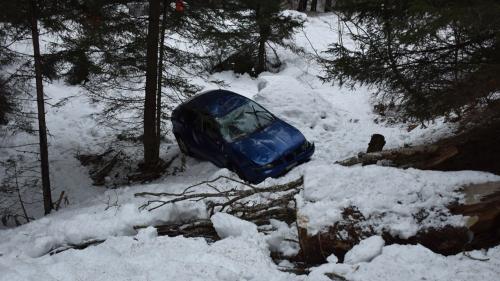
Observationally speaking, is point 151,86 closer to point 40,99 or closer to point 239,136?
point 40,99

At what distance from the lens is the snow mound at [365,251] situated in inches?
136

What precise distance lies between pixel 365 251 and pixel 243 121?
6420 millimetres

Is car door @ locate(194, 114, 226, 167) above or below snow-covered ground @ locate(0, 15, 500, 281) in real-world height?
below

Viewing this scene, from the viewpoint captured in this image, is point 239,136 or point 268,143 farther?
point 239,136

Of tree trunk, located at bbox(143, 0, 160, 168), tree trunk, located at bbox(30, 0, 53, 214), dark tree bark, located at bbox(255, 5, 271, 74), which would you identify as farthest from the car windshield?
dark tree bark, located at bbox(255, 5, 271, 74)

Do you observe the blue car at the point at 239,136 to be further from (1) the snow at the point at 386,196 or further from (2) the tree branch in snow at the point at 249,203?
(1) the snow at the point at 386,196

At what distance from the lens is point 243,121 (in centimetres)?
964

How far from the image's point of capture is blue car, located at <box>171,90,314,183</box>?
8.50 meters

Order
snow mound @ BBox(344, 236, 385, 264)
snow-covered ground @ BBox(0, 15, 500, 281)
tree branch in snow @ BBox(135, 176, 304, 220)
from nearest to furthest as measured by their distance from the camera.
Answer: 1. snow-covered ground @ BBox(0, 15, 500, 281)
2. snow mound @ BBox(344, 236, 385, 264)
3. tree branch in snow @ BBox(135, 176, 304, 220)

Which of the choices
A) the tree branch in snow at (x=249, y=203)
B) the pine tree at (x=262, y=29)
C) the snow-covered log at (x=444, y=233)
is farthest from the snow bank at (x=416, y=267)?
the pine tree at (x=262, y=29)

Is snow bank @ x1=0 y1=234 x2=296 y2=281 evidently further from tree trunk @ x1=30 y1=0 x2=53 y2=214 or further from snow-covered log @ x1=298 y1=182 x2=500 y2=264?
tree trunk @ x1=30 y1=0 x2=53 y2=214

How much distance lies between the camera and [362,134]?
12.0 m

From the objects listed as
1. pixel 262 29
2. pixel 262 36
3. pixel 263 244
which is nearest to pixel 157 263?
pixel 263 244

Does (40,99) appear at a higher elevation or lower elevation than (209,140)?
higher
